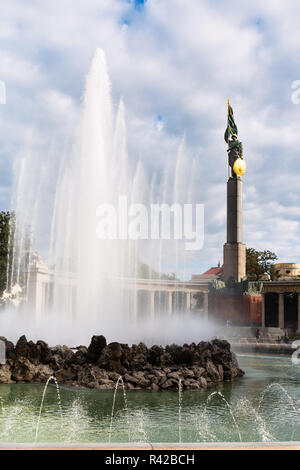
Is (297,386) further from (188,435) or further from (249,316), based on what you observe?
(249,316)

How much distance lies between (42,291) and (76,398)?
152ft

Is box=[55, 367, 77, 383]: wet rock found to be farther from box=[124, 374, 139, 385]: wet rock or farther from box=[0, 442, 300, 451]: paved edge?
box=[0, 442, 300, 451]: paved edge

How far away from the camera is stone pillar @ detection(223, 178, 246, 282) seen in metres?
53.8

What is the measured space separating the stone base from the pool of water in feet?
111

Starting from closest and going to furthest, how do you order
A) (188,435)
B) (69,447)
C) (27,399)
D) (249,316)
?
(69,447) → (188,435) → (27,399) → (249,316)

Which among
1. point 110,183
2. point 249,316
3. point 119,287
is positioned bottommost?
point 249,316

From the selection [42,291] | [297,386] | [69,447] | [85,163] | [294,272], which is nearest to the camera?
[69,447]

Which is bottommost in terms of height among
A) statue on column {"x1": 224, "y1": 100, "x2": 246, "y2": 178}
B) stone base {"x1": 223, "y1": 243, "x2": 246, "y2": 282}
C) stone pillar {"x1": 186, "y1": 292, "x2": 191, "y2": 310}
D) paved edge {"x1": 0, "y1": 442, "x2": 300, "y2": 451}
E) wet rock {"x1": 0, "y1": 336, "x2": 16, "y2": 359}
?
stone pillar {"x1": 186, "y1": 292, "x2": 191, "y2": 310}

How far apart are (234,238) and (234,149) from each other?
11.1 metres

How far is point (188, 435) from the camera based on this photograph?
1158 centimetres

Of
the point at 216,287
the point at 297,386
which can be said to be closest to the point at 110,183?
the point at 297,386

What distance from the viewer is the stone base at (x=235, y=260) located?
53688mm

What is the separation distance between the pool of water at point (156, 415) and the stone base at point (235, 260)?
3369 centimetres

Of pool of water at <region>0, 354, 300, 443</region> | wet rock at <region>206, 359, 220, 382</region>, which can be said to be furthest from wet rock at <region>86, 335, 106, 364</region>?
wet rock at <region>206, 359, 220, 382</region>
